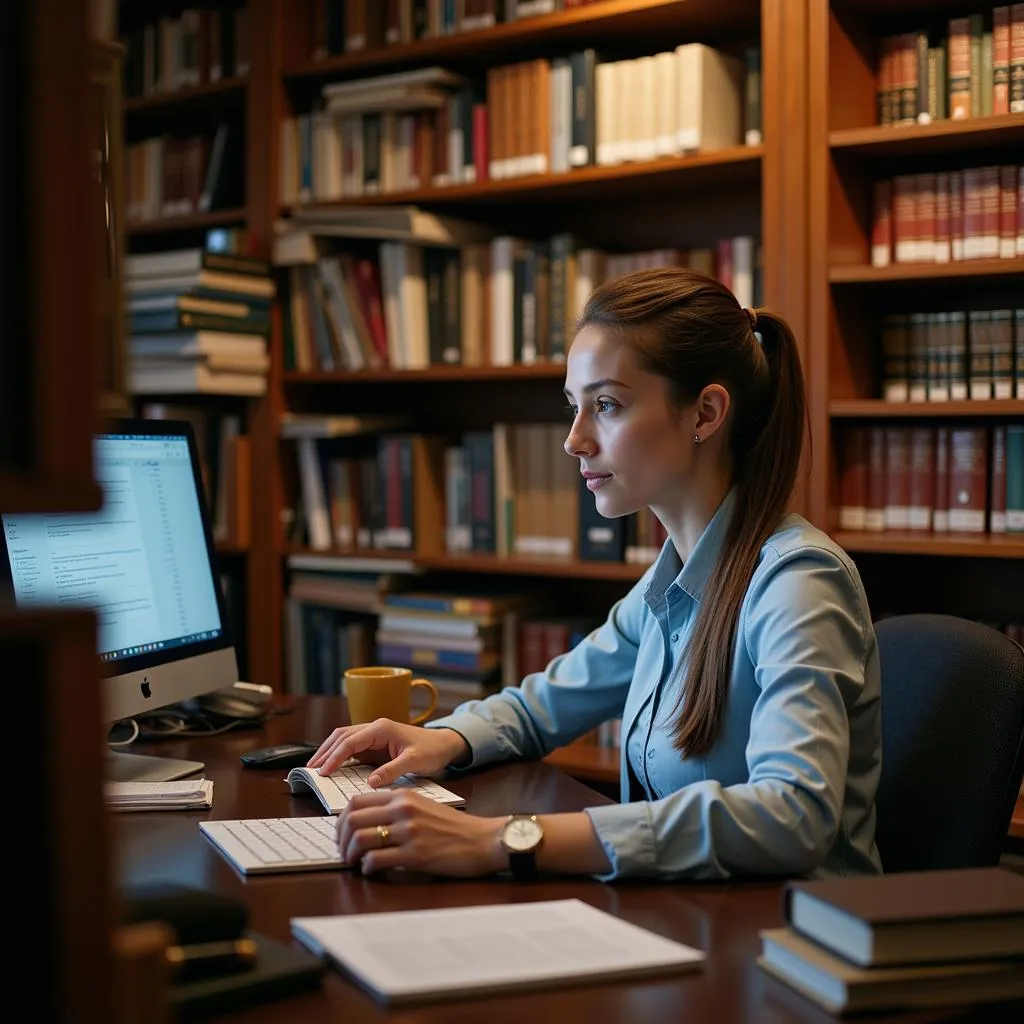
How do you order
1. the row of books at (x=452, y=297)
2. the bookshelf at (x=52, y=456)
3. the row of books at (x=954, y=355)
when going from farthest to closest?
the row of books at (x=452, y=297) → the row of books at (x=954, y=355) → the bookshelf at (x=52, y=456)

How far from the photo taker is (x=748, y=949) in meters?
1.00

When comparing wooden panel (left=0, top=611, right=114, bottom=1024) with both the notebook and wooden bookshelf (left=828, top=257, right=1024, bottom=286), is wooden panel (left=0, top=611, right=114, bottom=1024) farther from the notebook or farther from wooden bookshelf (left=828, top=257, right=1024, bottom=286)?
wooden bookshelf (left=828, top=257, right=1024, bottom=286)

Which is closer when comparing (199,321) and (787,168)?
(787,168)

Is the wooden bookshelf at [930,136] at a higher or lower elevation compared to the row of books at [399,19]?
lower

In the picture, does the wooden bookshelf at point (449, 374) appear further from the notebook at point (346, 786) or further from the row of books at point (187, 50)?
the notebook at point (346, 786)

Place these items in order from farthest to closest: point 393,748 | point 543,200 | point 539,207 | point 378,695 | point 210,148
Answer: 1. point 210,148
2. point 539,207
3. point 543,200
4. point 378,695
5. point 393,748

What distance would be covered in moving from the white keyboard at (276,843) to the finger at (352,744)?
120mm

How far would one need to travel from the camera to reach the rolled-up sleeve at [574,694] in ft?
5.54

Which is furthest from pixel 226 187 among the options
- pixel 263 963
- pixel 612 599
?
pixel 263 963

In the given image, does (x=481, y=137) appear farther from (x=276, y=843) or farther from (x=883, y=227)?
(x=276, y=843)

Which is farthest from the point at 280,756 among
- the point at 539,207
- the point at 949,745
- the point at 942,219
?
the point at 539,207

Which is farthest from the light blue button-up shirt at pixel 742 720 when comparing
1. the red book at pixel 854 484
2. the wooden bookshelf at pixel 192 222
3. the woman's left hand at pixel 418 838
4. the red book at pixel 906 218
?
the wooden bookshelf at pixel 192 222

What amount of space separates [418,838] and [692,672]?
433 millimetres

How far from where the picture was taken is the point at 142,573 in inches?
63.5
